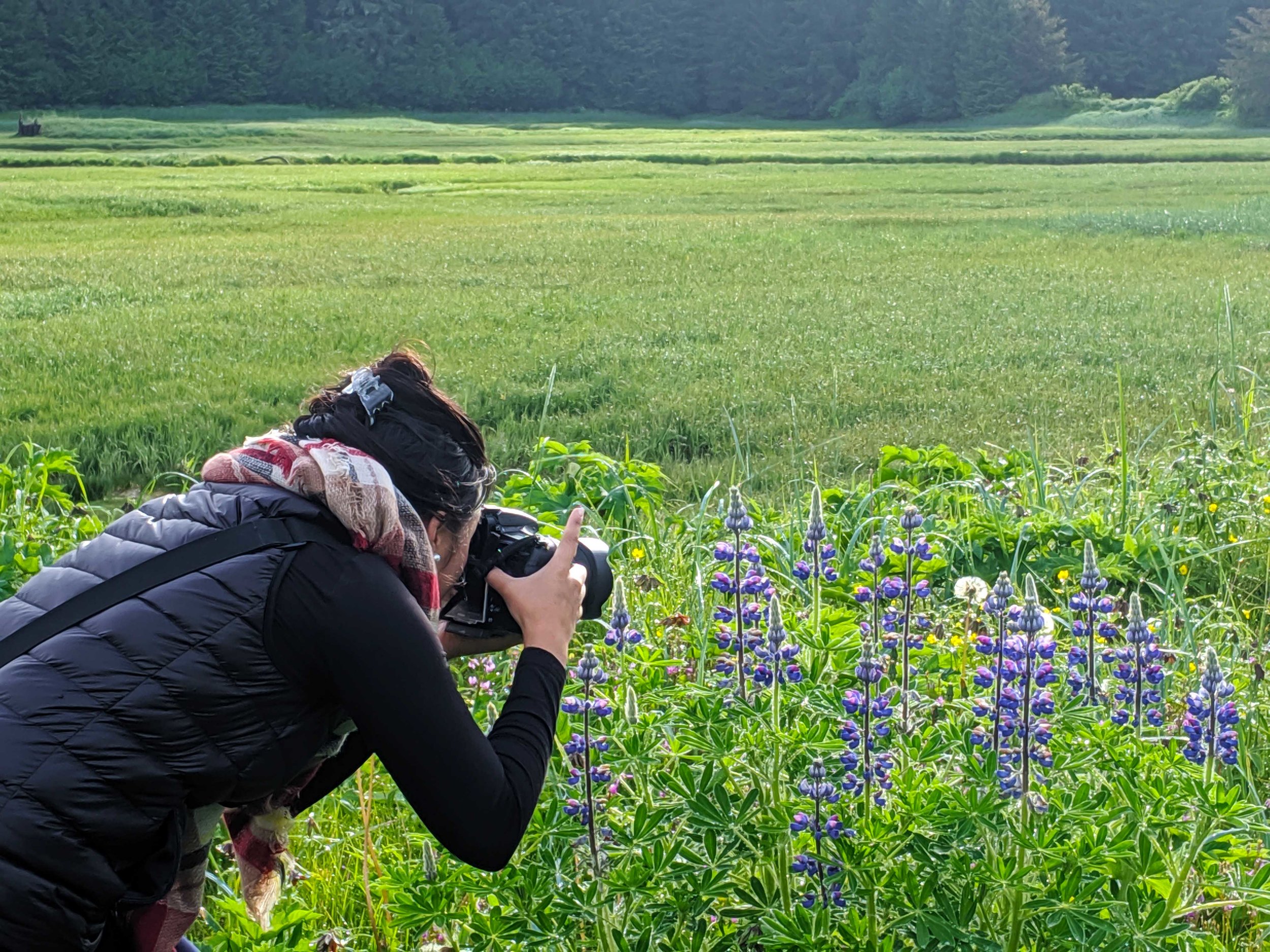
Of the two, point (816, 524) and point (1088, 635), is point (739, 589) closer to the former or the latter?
point (816, 524)

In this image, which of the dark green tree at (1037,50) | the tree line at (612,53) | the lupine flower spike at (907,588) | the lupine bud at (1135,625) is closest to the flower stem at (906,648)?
the lupine flower spike at (907,588)

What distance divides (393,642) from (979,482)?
124 inches

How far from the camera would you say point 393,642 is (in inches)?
64.7

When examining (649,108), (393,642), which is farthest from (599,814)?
(649,108)

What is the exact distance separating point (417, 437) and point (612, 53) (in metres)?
77.6

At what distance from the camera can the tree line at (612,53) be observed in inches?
2466

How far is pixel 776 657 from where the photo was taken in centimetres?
190

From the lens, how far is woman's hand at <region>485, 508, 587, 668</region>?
197cm

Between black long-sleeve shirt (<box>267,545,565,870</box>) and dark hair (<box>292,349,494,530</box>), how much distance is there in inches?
7.3

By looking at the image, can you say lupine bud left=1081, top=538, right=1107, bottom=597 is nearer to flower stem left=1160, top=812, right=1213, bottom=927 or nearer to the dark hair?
flower stem left=1160, top=812, right=1213, bottom=927

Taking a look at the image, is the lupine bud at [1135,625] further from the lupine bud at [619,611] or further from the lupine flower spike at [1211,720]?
the lupine bud at [619,611]

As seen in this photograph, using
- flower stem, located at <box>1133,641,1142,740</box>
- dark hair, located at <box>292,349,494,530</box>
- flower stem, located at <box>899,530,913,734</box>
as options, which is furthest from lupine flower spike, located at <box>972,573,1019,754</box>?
dark hair, located at <box>292,349,494,530</box>

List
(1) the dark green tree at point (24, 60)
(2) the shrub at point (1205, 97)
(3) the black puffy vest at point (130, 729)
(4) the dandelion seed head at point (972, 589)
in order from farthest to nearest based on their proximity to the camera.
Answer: (1) the dark green tree at point (24, 60) → (2) the shrub at point (1205, 97) → (4) the dandelion seed head at point (972, 589) → (3) the black puffy vest at point (130, 729)

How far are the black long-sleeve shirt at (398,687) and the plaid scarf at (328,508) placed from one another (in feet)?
0.17
